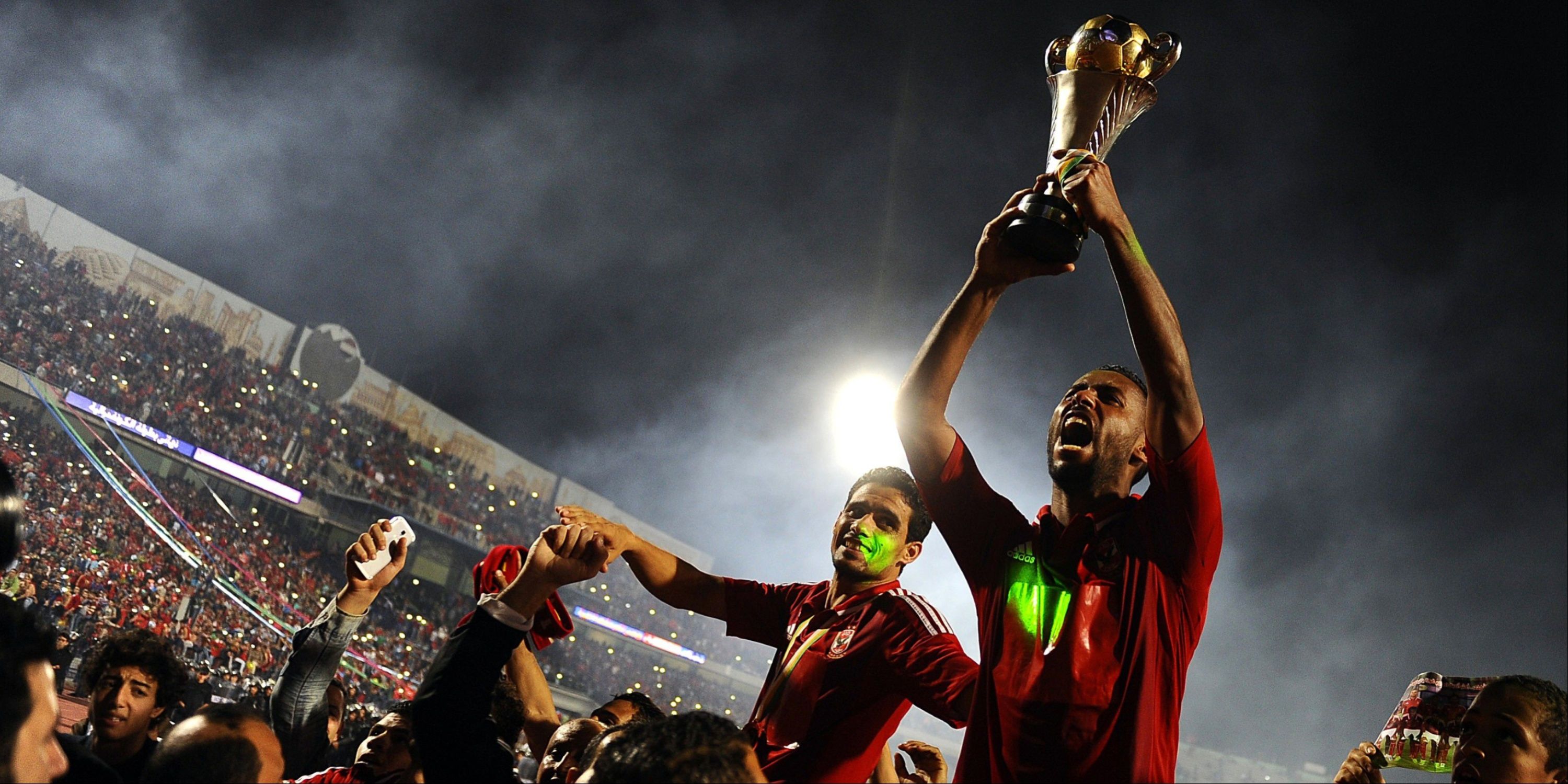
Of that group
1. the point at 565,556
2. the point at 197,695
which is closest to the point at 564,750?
the point at 565,556

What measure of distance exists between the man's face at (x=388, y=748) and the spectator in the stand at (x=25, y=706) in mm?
2216

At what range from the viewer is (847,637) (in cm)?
303

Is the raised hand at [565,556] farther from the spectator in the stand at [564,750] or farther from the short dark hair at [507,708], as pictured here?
the short dark hair at [507,708]

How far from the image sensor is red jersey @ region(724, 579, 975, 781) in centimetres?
282

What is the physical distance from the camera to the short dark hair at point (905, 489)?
3.39m

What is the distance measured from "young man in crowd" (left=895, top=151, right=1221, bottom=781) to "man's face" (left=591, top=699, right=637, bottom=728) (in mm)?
2171

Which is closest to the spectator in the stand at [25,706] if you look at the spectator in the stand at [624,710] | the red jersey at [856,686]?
the red jersey at [856,686]

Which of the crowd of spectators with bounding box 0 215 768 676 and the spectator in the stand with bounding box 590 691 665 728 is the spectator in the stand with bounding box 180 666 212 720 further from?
the spectator in the stand with bounding box 590 691 665 728

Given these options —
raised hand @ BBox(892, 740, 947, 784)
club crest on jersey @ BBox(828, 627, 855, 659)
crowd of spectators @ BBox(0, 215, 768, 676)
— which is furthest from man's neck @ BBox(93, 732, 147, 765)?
crowd of spectators @ BBox(0, 215, 768, 676)

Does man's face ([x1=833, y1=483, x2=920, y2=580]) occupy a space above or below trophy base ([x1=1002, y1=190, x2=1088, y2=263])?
below

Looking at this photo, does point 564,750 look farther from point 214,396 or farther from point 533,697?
point 214,396

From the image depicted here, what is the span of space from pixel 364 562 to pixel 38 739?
1.43 metres

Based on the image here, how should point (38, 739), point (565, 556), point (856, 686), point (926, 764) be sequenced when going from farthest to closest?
point (926, 764) → point (856, 686) → point (565, 556) → point (38, 739)

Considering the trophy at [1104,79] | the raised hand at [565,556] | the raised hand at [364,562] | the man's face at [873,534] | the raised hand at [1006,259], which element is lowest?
the raised hand at [364,562]
